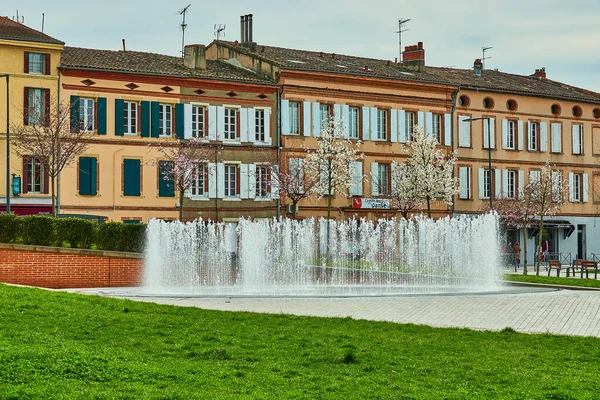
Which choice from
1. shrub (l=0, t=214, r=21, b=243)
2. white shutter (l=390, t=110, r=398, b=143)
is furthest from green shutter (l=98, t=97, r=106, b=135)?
white shutter (l=390, t=110, r=398, b=143)

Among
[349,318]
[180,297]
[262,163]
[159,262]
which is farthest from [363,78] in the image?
[349,318]

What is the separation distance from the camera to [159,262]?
98.5 ft

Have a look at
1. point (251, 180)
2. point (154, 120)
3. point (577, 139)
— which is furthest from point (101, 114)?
point (577, 139)

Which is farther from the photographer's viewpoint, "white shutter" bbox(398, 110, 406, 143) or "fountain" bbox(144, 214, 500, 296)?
"white shutter" bbox(398, 110, 406, 143)

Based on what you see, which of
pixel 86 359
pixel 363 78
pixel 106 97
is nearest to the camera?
pixel 86 359

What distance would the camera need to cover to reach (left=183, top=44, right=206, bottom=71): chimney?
4688 centimetres

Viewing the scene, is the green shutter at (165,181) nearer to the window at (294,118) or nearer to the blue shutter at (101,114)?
the blue shutter at (101,114)

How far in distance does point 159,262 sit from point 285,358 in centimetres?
1747

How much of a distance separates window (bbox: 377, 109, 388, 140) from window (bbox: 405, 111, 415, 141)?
1.47 meters

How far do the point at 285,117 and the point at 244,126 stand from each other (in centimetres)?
236

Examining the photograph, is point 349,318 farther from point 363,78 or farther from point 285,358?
point 363,78

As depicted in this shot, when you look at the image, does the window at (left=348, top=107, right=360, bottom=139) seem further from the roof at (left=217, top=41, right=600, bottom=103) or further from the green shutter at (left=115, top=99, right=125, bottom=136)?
the green shutter at (left=115, top=99, right=125, bottom=136)

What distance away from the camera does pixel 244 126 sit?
47.6m

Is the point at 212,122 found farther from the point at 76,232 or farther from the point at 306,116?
the point at 76,232
